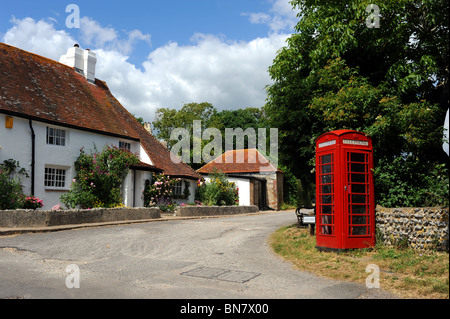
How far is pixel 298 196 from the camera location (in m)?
38.6

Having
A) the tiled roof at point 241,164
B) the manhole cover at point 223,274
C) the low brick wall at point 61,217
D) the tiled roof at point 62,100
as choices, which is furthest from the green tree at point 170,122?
the manhole cover at point 223,274

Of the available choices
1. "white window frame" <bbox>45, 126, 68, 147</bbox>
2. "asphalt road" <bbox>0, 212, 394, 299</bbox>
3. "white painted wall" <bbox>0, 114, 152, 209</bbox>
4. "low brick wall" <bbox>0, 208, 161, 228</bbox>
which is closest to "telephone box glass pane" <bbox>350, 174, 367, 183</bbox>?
"asphalt road" <bbox>0, 212, 394, 299</bbox>

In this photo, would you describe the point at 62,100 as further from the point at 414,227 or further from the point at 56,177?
the point at 414,227

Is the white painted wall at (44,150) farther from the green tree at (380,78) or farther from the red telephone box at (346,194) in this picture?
the red telephone box at (346,194)

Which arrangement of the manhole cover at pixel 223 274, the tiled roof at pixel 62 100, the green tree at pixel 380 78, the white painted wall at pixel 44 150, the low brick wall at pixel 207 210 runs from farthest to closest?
1. the low brick wall at pixel 207 210
2. the tiled roof at pixel 62 100
3. the white painted wall at pixel 44 150
4. the green tree at pixel 380 78
5. the manhole cover at pixel 223 274

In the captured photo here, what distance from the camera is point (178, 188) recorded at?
26.3m

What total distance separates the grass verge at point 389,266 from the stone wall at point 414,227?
9.6 inches

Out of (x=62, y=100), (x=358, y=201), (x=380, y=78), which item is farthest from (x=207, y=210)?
(x=358, y=201)

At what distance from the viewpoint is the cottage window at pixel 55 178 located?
18.3 metres

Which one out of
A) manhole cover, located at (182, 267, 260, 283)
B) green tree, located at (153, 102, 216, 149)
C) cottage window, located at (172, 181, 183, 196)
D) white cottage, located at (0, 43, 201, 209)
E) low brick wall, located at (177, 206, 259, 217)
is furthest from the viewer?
green tree, located at (153, 102, 216, 149)

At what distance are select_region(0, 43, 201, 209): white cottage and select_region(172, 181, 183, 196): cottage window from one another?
0.37ft

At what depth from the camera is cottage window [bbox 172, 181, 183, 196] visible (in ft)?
84.6

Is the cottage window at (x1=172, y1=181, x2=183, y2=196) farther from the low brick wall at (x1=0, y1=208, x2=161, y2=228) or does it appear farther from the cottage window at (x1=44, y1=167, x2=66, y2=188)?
the low brick wall at (x1=0, y1=208, x2=161, y2=228)

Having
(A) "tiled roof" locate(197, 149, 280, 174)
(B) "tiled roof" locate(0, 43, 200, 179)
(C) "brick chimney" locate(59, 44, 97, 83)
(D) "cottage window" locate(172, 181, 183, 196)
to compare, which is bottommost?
(D) "cottage window" locate(172, 181, 183, 196)
